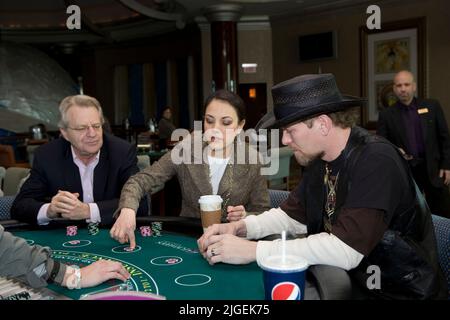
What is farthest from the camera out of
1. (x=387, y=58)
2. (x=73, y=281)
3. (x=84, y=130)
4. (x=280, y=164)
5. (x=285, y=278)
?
(x=387, y=58)

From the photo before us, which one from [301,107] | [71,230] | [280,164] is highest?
[301,107]

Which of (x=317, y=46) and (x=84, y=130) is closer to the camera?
(x=84, y=130)

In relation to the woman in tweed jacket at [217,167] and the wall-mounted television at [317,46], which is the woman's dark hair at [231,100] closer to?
the woman in tweed jacket at [217,167]

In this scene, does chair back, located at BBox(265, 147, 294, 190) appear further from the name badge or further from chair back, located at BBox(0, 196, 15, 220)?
chair back, located at BBox(0, 196, 15, 220)

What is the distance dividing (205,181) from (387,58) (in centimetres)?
668

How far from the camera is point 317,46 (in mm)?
9070

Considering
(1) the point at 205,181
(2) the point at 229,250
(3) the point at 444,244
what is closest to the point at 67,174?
(1) the point at 205,181

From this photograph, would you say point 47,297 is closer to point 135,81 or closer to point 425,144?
point 425,144

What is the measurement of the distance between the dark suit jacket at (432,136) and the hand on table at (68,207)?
3261mm

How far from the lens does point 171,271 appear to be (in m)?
1.49

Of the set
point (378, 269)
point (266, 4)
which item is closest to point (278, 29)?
point (266, 4)

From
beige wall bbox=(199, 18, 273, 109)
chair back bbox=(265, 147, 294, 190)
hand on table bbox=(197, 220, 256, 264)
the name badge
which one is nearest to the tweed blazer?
hand on table bbox=(197, 220, 256, 264)

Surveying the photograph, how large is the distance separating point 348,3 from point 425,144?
4.83 meters

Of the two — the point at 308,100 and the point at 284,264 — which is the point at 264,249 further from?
the point at 308,100
